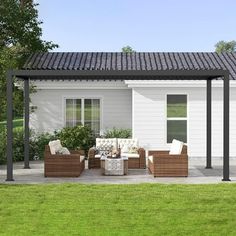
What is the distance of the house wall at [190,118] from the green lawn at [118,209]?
673 centimetres

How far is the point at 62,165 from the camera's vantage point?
15.3 metres

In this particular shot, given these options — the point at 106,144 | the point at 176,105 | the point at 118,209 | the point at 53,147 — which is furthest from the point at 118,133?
the point at 118,209

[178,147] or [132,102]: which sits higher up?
[132,102]

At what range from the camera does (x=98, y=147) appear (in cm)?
1869

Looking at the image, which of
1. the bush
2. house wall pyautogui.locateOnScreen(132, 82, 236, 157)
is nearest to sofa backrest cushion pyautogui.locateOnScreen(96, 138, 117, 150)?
house wall pyautogui.locateOnScreen(132, 82, 236, 157)

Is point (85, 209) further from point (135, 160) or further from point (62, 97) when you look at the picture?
point (62, 97)

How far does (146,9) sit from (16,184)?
25485mm

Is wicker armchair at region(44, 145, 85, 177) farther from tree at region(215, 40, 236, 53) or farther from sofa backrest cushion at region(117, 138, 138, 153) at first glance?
tree at region(215, 40, 236, 53)

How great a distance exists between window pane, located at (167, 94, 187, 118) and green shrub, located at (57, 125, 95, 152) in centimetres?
326

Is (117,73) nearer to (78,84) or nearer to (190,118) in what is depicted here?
(190,118)

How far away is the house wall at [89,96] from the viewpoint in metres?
21.8

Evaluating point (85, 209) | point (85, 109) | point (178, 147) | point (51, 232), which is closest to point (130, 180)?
point (178, 147)

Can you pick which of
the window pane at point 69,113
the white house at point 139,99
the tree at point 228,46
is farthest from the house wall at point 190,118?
the tree at point 228,46

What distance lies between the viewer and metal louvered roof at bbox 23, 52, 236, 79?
22.6 meters
